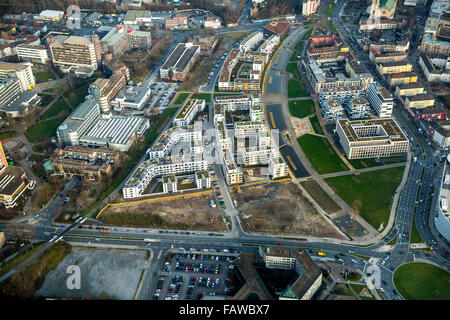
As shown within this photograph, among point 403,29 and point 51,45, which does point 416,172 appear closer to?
point 403,29

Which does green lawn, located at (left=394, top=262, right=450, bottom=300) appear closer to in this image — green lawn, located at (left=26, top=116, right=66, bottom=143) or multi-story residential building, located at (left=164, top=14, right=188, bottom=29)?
green lawn, located at (left=26, top=116, right=66, bottom=143)

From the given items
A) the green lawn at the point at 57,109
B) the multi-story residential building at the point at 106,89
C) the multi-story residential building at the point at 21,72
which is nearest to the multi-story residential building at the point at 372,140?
the multi-story residential building at the point at 106,89

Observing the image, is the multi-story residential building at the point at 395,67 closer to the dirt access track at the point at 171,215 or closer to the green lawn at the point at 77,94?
the dirt access track at the point at 171,215

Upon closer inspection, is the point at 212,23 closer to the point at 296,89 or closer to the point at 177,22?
the point at 177,22

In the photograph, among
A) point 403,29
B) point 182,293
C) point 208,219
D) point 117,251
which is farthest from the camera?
point 403,29

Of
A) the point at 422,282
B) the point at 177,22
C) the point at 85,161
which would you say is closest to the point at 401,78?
the point at 422,282

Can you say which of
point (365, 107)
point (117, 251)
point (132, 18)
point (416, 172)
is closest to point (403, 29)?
point (365, 107)

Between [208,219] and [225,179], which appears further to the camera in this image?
[225,179]
